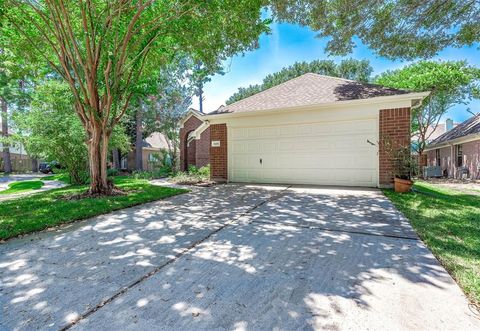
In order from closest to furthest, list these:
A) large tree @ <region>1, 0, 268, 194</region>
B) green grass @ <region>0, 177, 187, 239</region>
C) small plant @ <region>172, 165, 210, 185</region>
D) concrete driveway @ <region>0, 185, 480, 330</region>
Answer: concrete driveway @ <region>0, 185, 480, 330</region>, green grass @ <region>0, 177, 187, 239</region>, large tree @ <region>1, 0, 268, 194</region>, small plant @ <region>172, 165, 210, 185</region>

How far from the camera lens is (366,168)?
810cm

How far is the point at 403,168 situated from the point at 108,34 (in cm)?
880

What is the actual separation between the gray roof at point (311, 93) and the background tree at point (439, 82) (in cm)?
717

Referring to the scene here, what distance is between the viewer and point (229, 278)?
91.3 inches

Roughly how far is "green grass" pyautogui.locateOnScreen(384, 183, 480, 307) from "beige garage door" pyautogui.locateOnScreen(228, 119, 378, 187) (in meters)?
2.23

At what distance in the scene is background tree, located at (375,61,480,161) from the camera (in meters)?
14.4

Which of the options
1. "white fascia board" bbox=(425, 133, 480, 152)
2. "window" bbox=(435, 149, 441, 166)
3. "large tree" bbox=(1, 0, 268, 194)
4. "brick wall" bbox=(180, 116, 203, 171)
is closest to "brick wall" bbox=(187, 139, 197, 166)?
"brick wall" bbox=(180, 116, 203, 171)

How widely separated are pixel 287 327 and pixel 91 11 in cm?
748

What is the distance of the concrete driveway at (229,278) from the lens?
1.74 m

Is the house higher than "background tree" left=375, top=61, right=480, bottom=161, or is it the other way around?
"background tree" left=375, top=61, right=480, bottom=161

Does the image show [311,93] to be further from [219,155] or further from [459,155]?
[459,155]

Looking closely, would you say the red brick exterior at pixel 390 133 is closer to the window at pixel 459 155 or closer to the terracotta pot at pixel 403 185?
the terracotta pot at pixel 403 185

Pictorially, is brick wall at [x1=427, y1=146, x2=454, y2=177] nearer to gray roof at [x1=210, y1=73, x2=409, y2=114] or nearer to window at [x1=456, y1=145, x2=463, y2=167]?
window at [x1=456, y1=145, x2=463, y2=167]

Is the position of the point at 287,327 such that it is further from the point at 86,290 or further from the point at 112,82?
the point at 112,82
